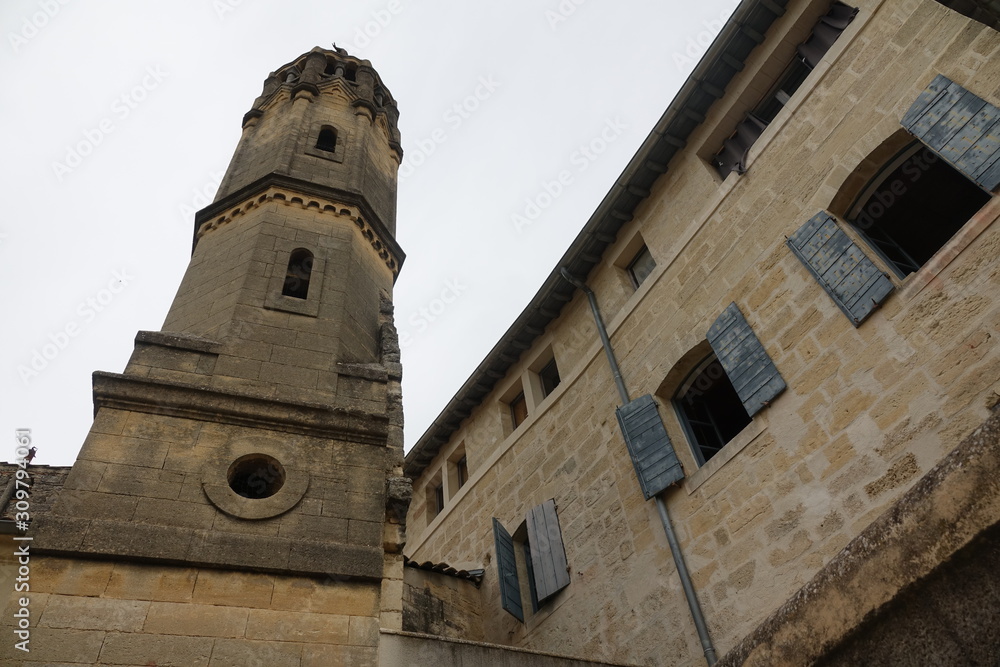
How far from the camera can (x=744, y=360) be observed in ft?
23.9

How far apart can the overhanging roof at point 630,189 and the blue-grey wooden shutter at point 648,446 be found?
286 cm

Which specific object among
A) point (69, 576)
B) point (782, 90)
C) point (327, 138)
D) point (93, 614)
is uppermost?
point (327, 138)

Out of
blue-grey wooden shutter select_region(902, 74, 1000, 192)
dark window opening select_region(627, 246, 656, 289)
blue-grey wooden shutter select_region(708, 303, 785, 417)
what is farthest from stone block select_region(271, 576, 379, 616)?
dark window opening select_region(627, 246, 656, 289)

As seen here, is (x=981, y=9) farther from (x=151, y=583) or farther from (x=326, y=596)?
(x=151, y=583)

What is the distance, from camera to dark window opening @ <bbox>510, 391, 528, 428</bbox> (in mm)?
11688

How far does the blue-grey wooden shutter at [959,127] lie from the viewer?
5.58 m

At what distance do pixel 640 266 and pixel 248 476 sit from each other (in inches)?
247

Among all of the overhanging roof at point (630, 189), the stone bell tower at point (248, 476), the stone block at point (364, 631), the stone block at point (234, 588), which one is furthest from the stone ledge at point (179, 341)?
the overhanging roof at point (630, 189)

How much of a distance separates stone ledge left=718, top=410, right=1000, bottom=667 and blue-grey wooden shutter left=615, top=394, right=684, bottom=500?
5.47 metres

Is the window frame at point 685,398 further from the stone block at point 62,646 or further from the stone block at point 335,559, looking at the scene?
the stone block at point 62,646

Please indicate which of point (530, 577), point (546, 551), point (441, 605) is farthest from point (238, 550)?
point (530, 577)

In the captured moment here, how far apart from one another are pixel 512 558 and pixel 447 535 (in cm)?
247

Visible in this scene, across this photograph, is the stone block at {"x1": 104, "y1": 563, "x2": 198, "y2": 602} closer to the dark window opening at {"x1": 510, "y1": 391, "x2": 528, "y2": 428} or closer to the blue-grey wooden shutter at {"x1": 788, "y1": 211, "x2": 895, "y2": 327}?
the blue-grey wooden shutter at {"x1": 788, "y1": 211, "x2": 895, "y2": 327}

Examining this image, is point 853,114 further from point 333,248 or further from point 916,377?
point 333,248
